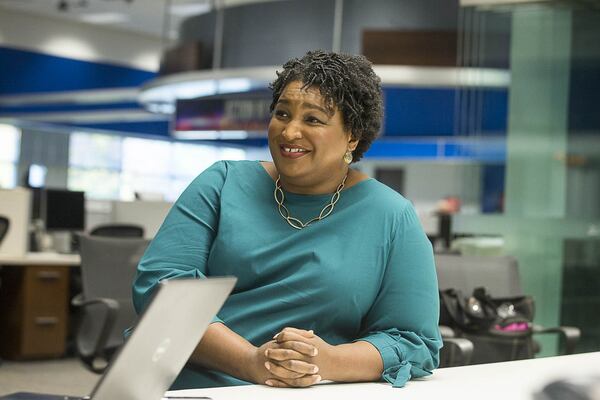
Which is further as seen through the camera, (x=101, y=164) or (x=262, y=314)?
(x=101, y=164)

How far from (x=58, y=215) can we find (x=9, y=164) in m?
11.1

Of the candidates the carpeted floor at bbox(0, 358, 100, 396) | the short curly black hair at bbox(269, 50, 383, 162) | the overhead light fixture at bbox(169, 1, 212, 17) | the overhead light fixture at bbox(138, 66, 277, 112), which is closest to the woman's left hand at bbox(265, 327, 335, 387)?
the short curly black hair at bbox(269, 50, 383, 162)

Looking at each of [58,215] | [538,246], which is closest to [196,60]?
[58,215]

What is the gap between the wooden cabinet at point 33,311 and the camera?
764 cm

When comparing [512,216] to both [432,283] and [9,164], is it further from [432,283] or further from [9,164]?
[9,164]

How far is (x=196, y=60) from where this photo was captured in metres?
12.9

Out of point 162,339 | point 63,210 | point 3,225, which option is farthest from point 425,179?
point 162,339

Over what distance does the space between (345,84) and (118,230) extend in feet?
18.1

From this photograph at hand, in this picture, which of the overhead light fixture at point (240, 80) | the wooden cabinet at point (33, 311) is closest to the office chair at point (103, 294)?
the wooden cabinet at point (33, 311)

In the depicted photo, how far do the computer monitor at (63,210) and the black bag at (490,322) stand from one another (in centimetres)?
511

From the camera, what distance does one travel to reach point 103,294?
4699 mm

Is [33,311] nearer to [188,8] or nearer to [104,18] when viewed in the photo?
[188,8]

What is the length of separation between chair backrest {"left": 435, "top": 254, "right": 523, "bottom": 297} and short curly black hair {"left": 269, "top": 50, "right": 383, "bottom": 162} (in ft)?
7.29

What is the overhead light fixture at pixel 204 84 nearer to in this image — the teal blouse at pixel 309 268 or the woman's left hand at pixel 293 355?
the teal blouse at pixel 309 268
